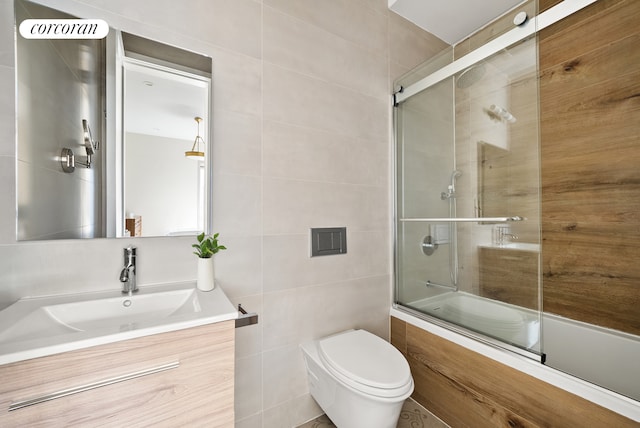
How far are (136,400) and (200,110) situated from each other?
1.01 meters

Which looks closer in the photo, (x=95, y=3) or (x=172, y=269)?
(x=95, y=3)

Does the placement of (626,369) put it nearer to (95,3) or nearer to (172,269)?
(172,269)

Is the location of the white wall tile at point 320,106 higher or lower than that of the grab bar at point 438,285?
higher

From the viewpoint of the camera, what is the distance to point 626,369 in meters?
1.26

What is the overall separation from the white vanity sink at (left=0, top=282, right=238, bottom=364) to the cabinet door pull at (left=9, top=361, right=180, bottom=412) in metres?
0.10

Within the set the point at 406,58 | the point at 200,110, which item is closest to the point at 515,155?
the point at 406,58

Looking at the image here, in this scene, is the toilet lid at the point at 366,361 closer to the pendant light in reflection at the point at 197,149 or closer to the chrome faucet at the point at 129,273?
the chrome faucet at the point at 129,273

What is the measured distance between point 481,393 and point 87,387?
57.7 inches

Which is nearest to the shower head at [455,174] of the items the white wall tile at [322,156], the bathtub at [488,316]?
the white wall tile at [322,156]

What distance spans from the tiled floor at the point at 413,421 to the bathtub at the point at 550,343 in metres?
0.44

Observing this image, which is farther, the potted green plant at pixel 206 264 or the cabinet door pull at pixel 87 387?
the potted green plant at pixel 206 264

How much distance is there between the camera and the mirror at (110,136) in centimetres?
89

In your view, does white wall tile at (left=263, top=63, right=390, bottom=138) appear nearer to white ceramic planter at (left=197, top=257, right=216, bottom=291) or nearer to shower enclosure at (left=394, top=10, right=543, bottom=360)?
shower enclosure at (left=394, top=10, right=543, bottom=360)

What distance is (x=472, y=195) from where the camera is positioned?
1.50 m
